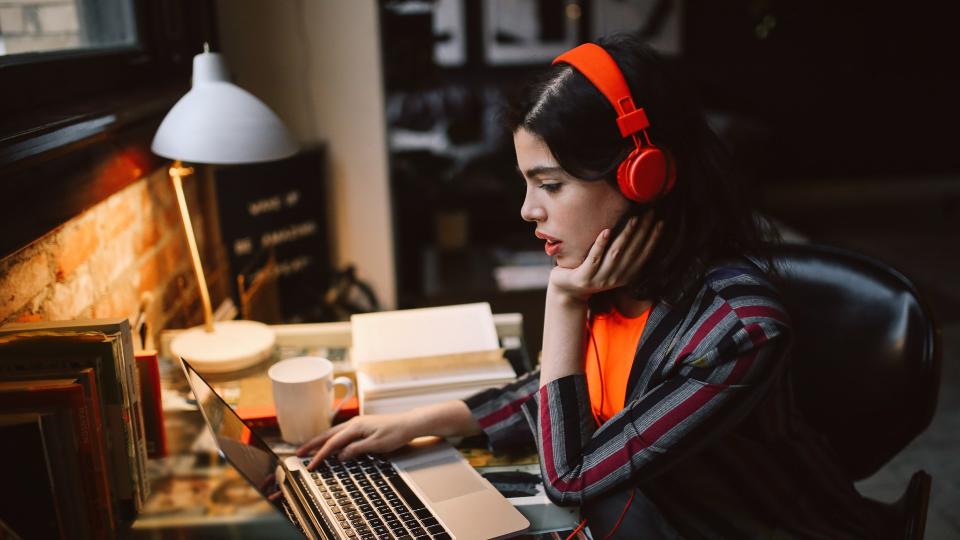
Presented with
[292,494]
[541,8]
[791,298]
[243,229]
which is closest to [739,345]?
→ [791,298]

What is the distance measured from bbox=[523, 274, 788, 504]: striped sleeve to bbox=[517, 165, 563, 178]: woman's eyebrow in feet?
0.82

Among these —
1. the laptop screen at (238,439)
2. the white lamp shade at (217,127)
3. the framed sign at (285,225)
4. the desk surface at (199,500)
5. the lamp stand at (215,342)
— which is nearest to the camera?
the desk surface at (199,500)

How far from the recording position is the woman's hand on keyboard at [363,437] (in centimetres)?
113

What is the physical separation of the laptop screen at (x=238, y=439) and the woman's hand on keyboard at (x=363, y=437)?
0.14 metres

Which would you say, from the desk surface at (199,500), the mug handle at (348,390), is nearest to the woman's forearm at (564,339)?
the mug handle at (348,390)

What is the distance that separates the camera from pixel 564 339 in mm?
1076

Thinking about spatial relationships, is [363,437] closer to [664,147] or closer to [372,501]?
[372,501]

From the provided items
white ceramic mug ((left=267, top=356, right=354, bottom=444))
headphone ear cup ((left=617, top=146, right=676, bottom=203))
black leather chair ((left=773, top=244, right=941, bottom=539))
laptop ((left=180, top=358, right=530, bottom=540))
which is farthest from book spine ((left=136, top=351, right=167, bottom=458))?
black leather chair ((left=773, top=244, right=941, bottom=539))

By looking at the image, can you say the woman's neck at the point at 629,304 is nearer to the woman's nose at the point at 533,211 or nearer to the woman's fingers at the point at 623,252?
the woman's fingers at the point at 623,252

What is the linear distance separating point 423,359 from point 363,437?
0.22 m

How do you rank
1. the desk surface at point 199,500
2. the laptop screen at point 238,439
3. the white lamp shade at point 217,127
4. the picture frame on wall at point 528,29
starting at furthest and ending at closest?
the picture frame on wall at point 528,29 < the white lamp shade at point 217,127 < the laptop screen at point 238,439 < the desk surface at point 199,500

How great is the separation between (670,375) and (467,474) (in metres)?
0.31

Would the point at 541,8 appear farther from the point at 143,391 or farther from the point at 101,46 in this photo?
the point at 143,391

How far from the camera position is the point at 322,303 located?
254cm
